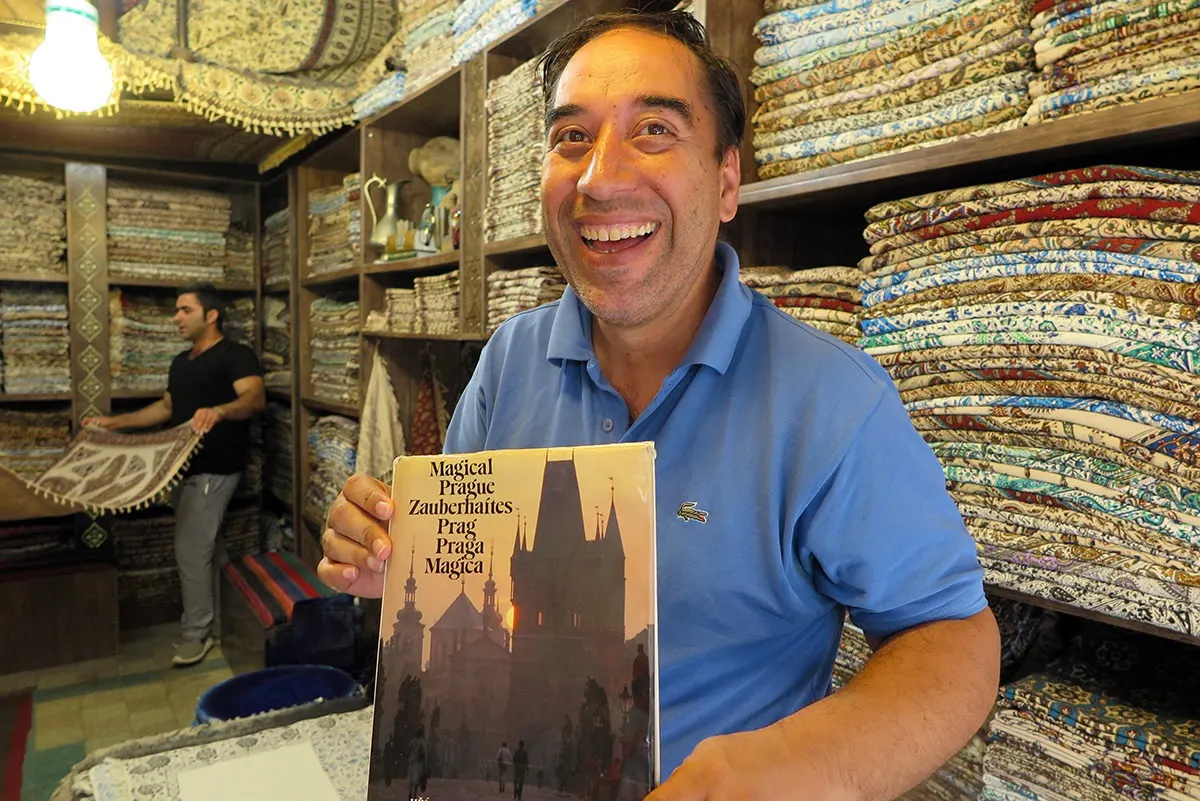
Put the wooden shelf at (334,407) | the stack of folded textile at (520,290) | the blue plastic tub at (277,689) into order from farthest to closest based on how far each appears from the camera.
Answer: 1. the wooden shelf at (334,407)
2. the stack of folded textile at (520,290)
3. the blue plastic tub at (277,689)

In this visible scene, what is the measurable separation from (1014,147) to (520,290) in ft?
4.47

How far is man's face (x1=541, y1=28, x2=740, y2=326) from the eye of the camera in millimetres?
1000

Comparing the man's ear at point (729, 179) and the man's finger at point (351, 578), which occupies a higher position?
the man's ear at point (729, 179)

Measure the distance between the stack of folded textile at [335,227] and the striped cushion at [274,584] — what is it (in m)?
1.36

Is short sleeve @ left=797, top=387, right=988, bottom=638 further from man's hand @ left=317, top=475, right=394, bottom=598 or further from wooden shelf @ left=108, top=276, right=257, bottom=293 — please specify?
wooden shelf @ left=108, top=276, right=257, bottom=293

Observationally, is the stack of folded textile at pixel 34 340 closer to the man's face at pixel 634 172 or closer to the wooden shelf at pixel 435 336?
the wooden shelf at pixel 435 336

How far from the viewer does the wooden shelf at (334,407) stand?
3.45 m

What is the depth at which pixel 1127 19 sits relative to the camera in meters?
1.00

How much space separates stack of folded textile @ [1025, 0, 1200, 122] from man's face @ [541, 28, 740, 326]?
0.47 m

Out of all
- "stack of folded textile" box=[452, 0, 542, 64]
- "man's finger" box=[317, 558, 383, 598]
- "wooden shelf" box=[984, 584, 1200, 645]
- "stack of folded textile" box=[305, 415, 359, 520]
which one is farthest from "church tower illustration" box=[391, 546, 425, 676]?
"stack of folded textile" box=[305, 415, 359, 520]

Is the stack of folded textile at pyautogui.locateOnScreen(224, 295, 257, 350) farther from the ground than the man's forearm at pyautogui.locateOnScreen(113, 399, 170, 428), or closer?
farther from the ground

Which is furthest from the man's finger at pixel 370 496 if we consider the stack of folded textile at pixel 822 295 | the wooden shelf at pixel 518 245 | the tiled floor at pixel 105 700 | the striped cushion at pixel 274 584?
the tiled floor at pixel 105 700

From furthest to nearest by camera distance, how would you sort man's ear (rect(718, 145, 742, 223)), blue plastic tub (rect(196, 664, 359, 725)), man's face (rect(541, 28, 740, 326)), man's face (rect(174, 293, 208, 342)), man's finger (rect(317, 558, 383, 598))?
man's face (rect(174, 293, 208, 342)), blue plastic tub (rect(196, 664, 359, 725)), man's ear (rect(718, 145, 742, 223)), man's face (rect(541, 28, 740, 326)), man's finger (rect(317, 558, 383, 598))

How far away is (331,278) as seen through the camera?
3.60 meters
